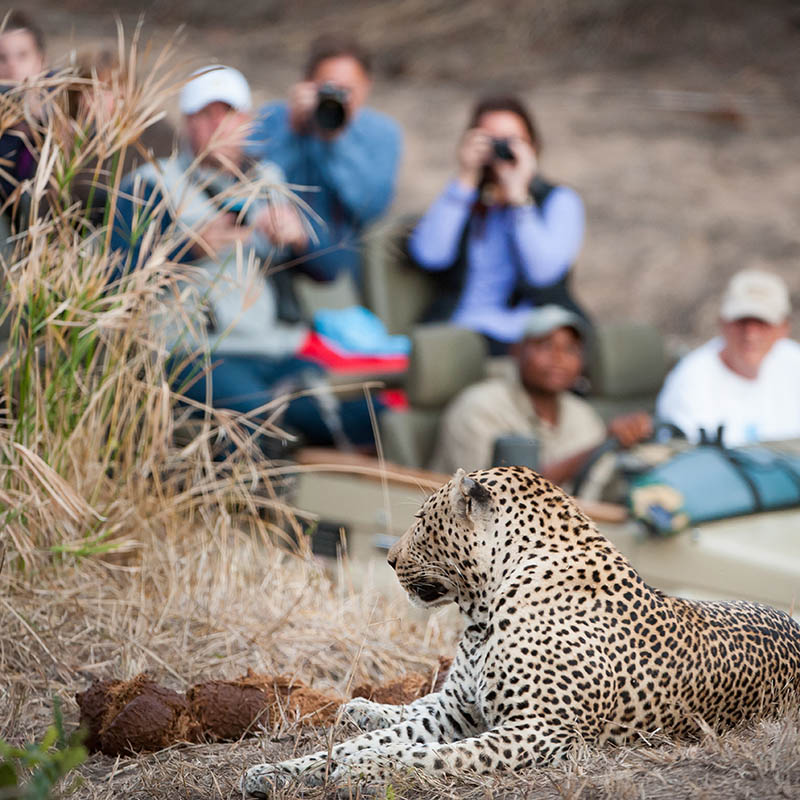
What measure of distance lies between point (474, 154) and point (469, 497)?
13.3 ft

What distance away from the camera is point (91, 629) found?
11.5 feet

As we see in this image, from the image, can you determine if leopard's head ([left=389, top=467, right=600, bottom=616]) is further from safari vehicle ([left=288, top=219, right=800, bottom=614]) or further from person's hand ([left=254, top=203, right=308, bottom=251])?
person's hand ([left=254, top=203, right=308, bottom=251])

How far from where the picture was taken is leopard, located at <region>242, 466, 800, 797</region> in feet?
7.95

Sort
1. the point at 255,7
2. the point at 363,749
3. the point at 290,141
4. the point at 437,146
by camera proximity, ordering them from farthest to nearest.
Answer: the point at 255,7 < the point at 437,146 < the point at 290,141 < the point at 363,749

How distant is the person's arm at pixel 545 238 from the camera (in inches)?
253

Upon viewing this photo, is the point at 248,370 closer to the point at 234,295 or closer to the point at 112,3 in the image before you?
the point at 234,295

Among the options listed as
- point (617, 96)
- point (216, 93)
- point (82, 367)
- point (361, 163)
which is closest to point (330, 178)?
point (361, 163)

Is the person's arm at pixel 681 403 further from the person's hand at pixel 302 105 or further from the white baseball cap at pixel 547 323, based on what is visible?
the person's hand at pixel 302 105

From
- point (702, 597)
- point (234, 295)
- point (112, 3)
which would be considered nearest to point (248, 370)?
point (234, 295)

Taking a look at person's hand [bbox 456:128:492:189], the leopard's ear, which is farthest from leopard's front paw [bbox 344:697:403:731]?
person's hand [bbox 456:128:492:189]

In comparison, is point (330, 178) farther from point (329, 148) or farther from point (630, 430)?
point (630, 430)

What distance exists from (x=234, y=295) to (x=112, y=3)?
1334 cm

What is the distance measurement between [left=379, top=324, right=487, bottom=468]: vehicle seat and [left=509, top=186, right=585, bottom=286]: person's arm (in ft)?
3.36

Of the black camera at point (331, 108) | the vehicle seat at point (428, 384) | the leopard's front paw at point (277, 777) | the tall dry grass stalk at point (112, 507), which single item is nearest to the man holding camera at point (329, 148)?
the black camera at point (331, 108)
